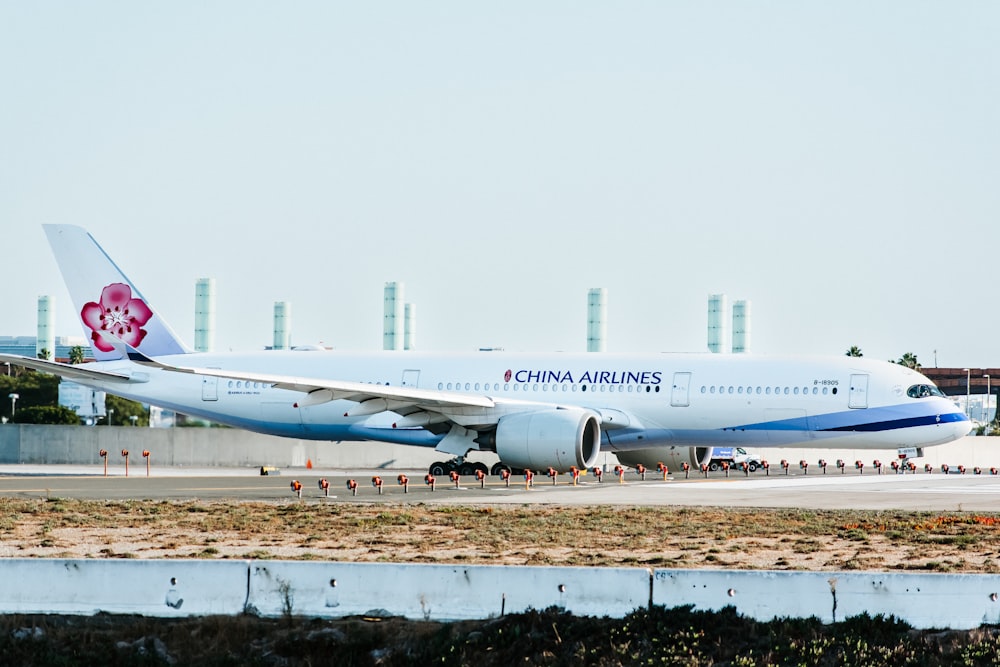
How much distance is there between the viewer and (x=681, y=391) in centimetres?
3622

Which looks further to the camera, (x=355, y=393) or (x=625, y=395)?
(x=625, y=395)

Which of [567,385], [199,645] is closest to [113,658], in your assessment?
[199,645]

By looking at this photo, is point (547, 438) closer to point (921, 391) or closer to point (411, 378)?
point (411, 378)

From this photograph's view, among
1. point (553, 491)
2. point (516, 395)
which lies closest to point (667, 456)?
point (516, 395)

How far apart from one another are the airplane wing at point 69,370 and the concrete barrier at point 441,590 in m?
19.6

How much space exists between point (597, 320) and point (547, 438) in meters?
62.2

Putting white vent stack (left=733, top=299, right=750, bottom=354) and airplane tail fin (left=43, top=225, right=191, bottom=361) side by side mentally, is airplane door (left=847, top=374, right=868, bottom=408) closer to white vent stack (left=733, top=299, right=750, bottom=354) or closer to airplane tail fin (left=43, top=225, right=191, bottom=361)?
airplane tail fin (left=43, top=225, right=191, bottom=361)

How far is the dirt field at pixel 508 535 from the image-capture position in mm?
15805

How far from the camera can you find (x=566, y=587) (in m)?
12.4

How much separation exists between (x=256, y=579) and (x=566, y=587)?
2864 millimetres

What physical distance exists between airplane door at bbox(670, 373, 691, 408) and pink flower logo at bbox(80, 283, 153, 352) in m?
16.7

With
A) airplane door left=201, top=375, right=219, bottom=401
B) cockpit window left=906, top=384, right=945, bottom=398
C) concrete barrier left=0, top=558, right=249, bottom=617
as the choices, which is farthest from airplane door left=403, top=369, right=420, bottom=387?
concrete barrier left=0, top=558, right=249, bottom=617

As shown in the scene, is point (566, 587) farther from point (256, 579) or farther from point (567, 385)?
point (567, 385)

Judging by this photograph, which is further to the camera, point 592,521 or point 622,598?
point 592,521
